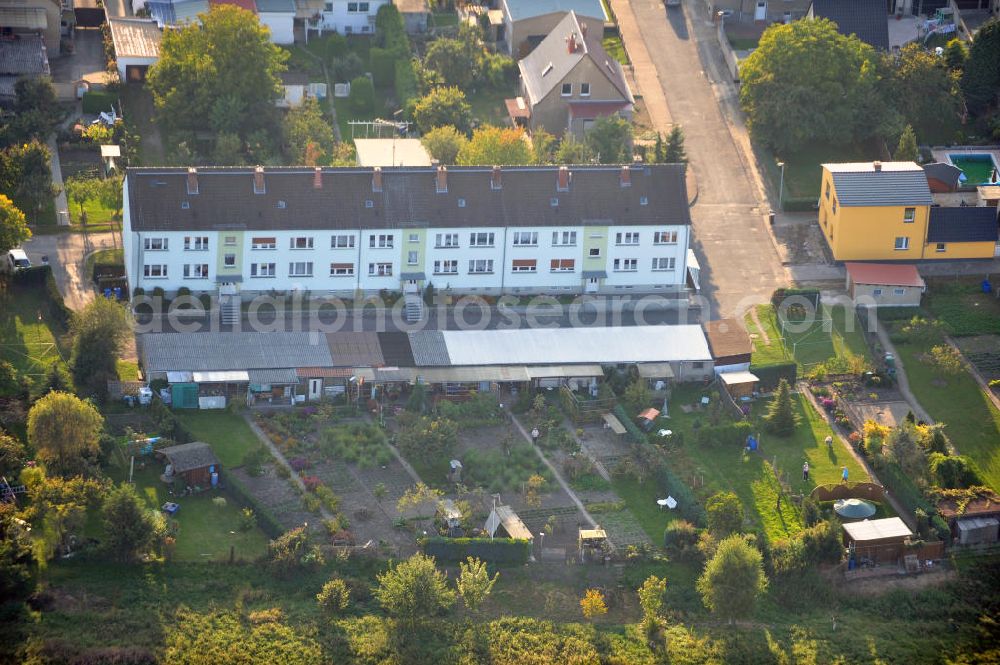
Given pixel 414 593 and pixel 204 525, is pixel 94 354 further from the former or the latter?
pixel 414 593

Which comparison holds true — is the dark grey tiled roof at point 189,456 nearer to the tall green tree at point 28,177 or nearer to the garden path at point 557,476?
the garden path at point 557,476

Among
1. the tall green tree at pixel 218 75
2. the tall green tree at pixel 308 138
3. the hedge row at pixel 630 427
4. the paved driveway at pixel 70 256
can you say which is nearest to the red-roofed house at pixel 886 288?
the hedge row at pixel 630 427

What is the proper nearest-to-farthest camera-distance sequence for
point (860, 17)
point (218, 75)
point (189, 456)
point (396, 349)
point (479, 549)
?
1. point (479, 549)
2. point (189, 456)
3. point (396, 349)
4. point (218, 75)
5. point (860, 17)

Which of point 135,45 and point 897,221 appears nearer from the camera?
point 897,221

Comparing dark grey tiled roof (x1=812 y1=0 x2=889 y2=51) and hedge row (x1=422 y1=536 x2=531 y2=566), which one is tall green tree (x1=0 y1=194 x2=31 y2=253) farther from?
dark grey tiled roof (x1=812 y1=0 x2=889 y2=51)

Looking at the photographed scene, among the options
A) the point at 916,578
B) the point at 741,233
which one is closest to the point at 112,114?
the point at 741,233

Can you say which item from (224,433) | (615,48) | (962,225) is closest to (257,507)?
(224,433)

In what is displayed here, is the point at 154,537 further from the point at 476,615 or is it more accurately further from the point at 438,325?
the point at 438,325

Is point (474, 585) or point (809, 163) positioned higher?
point (809, 163)
